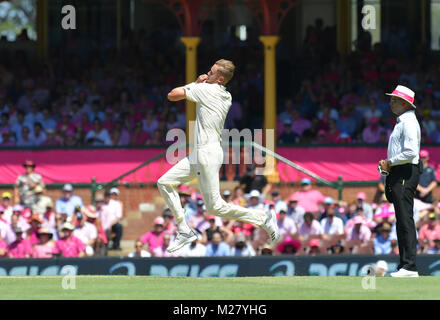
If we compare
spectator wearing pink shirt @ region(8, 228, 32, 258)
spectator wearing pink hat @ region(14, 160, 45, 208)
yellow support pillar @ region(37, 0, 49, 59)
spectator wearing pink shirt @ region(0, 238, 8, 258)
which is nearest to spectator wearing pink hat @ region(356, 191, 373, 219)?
spectator wearing pink shirt @ region(8, 228, 32, 258)

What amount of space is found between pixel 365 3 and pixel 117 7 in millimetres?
5324

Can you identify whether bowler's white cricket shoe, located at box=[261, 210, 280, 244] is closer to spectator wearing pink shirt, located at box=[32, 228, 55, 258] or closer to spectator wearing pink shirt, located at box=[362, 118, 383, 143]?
spectator wearing pink shirt, located at box=[32, 228, 55, 258]

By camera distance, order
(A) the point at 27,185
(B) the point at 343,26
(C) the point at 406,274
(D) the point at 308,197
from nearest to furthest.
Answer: (C) the point at 406,274, (D) the point at 308,197, (A) the point at 27,185, (B) the point at 343,26

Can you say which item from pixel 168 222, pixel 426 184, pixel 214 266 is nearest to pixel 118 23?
pixel 168 222

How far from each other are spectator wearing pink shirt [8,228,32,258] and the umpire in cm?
707

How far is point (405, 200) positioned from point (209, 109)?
2.12 metres

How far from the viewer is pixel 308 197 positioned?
19.0 m

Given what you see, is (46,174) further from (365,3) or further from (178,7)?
(365,3)

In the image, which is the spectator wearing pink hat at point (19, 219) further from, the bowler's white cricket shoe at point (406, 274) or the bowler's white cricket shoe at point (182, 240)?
the bowler's white cricket shoe at point (406, 274)

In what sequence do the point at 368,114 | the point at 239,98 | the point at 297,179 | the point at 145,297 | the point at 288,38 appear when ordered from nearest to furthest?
the point at 145,297
the point at 297,179
the point at 368,114
the point at 239,98
the point at 288,38

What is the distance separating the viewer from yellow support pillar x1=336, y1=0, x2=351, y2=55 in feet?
81.6

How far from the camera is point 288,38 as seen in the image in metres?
25.4

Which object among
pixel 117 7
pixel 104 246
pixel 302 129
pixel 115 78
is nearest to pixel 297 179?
pixel 302 129

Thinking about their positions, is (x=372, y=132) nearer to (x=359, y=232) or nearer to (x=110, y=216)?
(x=359, y=232)
